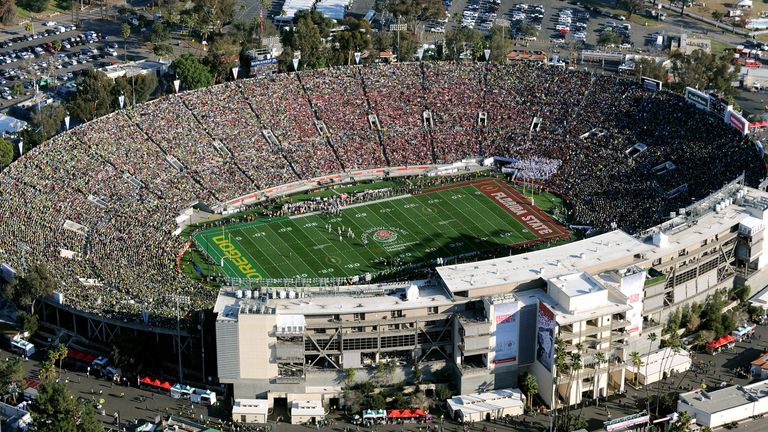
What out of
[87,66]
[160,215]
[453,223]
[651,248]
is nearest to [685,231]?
[651,248]

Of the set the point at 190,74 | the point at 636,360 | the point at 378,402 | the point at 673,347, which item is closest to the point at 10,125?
the point at 190,74

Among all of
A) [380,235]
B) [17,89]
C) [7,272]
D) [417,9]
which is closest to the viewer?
[7,272]

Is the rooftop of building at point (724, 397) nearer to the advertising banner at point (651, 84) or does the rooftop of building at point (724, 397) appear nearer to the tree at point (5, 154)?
the advertising banner at point (651, 84)

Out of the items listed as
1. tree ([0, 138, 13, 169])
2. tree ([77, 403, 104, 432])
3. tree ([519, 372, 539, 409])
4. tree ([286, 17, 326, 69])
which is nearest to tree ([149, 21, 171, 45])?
tree ([286, 17, 326, 69])

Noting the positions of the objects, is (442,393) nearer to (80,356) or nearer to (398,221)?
(80,356)

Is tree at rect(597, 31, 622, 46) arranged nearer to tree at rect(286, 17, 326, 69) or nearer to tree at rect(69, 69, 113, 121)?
tree at rect(286, 17, 326, 69)

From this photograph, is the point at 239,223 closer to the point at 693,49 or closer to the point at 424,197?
the point at 424,197
